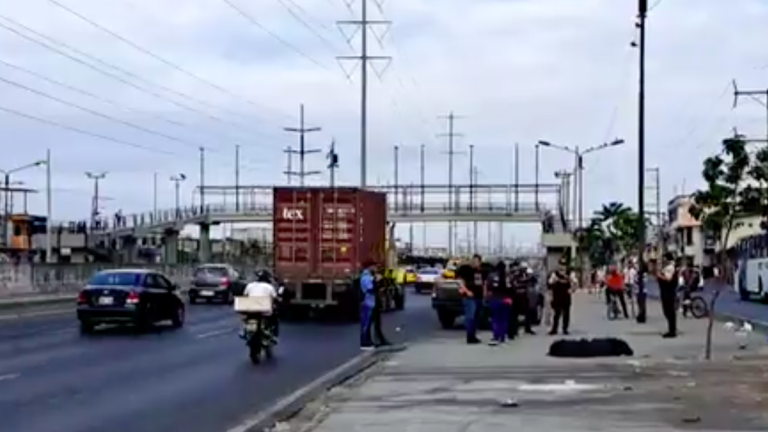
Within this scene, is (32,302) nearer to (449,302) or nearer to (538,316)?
(449,302)

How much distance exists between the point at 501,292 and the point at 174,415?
14024 millimetres

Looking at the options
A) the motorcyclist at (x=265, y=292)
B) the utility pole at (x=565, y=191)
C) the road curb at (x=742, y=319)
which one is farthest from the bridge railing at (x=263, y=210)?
the motorcyclist at (x=265, y=292)

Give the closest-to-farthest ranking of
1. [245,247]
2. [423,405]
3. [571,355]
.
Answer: [423,405] < [571,355] < [245,247]

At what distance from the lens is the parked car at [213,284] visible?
191ft

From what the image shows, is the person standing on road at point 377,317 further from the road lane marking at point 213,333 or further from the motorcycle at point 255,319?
the road lane marking at point 213,333

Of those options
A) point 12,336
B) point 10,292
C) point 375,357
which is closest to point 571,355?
point 375,357

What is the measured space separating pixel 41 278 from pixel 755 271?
3035cm

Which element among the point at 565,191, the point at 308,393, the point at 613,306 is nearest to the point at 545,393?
the point at 308,393

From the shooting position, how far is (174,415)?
56.8 ft

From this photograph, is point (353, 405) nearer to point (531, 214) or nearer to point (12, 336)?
point (12, 336)

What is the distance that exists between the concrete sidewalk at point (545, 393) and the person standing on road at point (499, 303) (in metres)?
1.06

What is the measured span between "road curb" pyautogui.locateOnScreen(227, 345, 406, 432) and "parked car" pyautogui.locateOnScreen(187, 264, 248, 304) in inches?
1184

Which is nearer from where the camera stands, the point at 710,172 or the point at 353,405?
the point at 353,405

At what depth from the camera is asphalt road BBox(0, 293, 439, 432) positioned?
16938 mm
